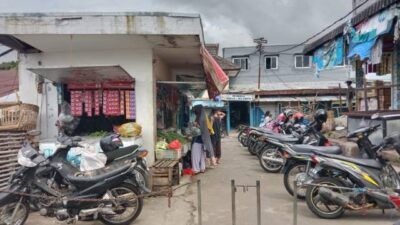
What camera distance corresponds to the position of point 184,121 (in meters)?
17.4

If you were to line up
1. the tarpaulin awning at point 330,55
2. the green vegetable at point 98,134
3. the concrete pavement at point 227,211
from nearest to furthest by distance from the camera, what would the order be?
the concrete pavement at point 227,211 → the green vegetable at point 98,134 → the tarpaulin awning at point 330,55

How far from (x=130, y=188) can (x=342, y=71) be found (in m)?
34.4

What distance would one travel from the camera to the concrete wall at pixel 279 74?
1513 inches

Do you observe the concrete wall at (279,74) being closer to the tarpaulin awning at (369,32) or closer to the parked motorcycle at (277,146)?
the parked motorcycle at (277,146)

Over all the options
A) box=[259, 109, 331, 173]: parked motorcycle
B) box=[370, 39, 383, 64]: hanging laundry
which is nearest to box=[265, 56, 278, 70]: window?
box=[259, 109, 331, 173]: parked motorcycle

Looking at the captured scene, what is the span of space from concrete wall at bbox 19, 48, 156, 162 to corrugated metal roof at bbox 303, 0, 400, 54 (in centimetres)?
453

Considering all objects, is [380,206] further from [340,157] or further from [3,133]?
[3,133]

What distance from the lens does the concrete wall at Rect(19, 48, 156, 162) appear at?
9586 mm

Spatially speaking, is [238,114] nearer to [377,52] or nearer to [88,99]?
[88,99]

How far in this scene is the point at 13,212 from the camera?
20.5ft

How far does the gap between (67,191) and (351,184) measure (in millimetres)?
4225

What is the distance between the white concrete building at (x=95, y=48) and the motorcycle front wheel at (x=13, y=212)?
9.41 feet

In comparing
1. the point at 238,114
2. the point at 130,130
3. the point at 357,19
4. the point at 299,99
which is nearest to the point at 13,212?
the point at 130,130

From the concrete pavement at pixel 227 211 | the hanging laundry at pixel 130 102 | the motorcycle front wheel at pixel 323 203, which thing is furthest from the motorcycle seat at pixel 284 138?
the motorcycle front wheel at pixel 323 203
